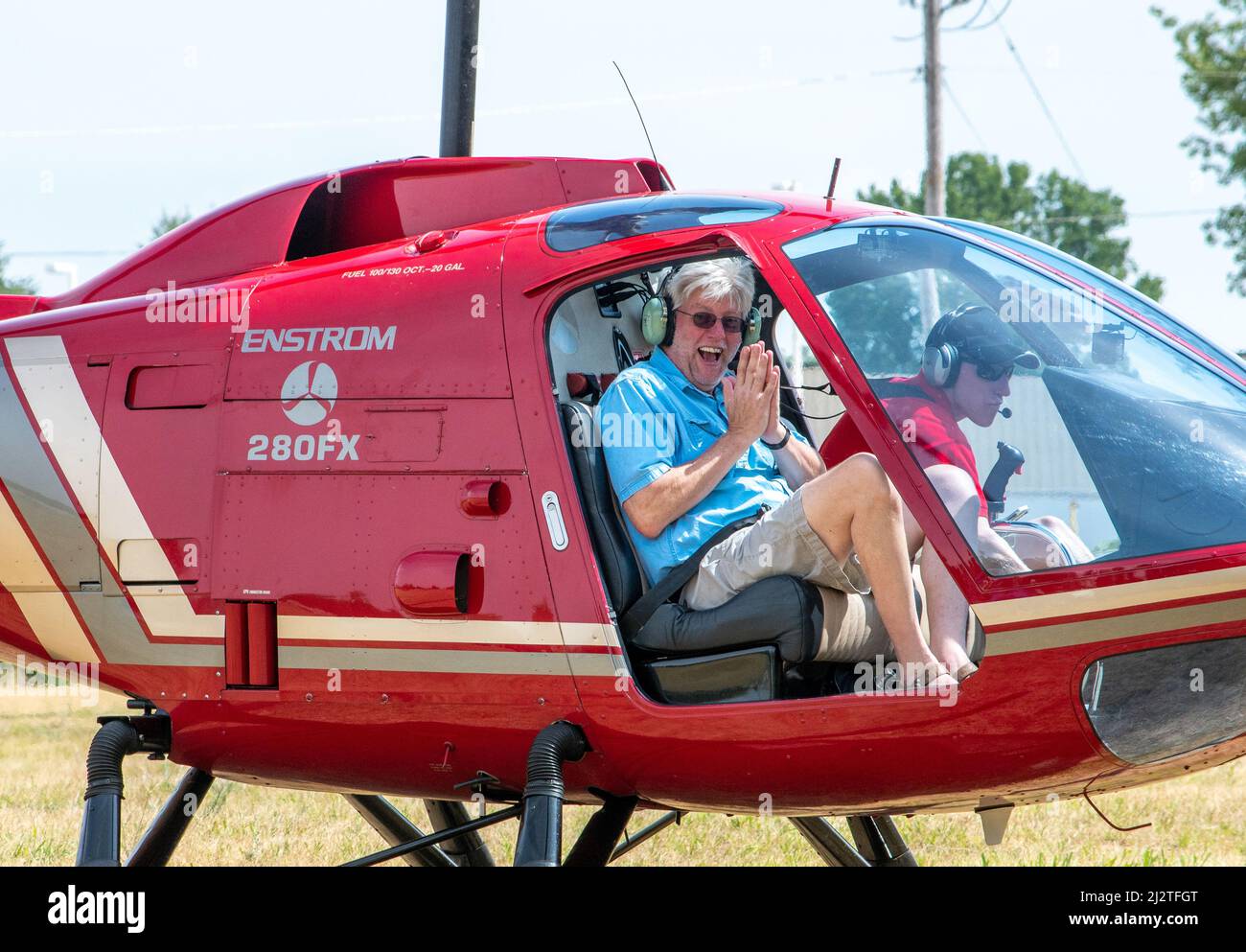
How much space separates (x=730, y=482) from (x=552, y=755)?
35.9 inches

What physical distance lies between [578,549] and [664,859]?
2.68 m

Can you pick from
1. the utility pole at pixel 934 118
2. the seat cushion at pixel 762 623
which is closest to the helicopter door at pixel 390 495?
the seat cushion at pixel 762 623

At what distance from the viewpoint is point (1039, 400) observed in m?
3.46

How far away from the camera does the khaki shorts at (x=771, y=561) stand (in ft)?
11.3

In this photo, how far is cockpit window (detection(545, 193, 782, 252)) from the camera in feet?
12.0

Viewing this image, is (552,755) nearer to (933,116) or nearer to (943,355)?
(943,355)

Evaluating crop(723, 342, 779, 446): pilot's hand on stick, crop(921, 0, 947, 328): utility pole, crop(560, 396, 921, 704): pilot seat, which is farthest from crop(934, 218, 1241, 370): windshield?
crop(921, 0, 947, 328): utility pole

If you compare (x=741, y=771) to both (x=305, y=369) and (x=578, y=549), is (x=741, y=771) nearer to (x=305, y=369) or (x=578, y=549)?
(x=578, y=549)

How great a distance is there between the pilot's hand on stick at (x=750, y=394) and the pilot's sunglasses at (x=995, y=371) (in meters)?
0.53

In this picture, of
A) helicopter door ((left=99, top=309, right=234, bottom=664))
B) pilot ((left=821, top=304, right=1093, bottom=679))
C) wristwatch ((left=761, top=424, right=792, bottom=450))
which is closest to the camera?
pilot ((left=821, top=304, right=1093, bottom=679))

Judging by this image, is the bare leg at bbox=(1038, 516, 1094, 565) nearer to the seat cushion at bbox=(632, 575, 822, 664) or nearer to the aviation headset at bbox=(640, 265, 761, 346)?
the seat cushion at bbox=(632, 575, 822, 664)

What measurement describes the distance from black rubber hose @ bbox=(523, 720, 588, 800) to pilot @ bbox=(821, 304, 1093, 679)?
37.0 inches

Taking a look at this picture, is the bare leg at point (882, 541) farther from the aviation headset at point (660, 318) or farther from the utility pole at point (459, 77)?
the utility pole at point (459, 77)

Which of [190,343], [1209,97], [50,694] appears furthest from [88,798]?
[1209,97]
